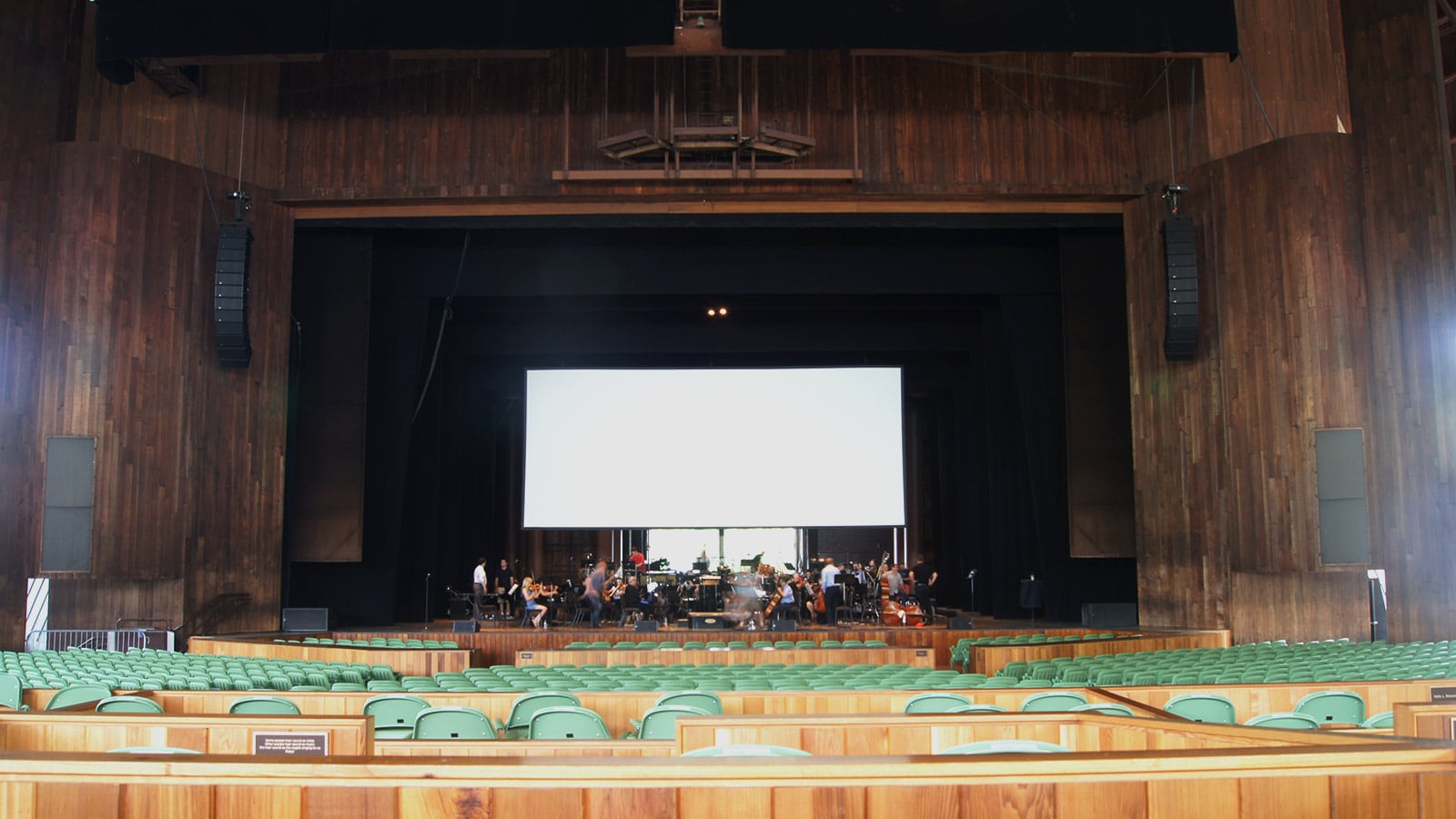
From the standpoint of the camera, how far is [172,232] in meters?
15.3

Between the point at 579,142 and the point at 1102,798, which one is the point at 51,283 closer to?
the point at 579,142

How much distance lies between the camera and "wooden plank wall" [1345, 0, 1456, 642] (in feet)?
45.3

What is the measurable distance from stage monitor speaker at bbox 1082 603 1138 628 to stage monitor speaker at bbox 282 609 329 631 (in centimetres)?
1085

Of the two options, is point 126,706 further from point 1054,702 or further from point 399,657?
point 399,657

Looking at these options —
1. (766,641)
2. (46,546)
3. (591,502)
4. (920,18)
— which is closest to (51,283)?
(46,546)

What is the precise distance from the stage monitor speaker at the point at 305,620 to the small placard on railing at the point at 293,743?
43.8 feet

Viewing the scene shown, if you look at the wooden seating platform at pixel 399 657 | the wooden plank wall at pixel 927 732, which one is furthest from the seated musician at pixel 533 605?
the wooden plank wall at pixel 927 732

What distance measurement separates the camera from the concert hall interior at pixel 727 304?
13711 mm

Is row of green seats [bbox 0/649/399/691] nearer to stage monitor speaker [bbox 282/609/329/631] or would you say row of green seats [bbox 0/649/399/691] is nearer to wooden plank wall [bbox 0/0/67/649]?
wooden plank wall [bbox 0/0/67/649]

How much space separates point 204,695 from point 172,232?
11.2 meters

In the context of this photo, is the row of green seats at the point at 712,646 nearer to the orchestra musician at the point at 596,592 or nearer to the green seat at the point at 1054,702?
the orchestra musician at the point at 596,592

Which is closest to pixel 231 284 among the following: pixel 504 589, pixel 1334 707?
pixel 504 589

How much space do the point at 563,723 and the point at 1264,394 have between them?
40.5ft

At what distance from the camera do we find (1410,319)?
14.2 meters
